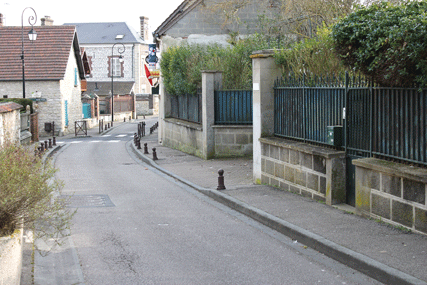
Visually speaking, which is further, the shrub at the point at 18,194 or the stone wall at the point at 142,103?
the stone wall at the point at 142,103

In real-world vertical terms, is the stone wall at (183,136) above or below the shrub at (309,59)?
below

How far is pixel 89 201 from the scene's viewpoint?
37.0ft

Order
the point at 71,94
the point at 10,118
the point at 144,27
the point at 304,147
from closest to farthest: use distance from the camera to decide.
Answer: the point at 304,147 → the point at 10,118 → the point at 71,94 → the point at 144,27

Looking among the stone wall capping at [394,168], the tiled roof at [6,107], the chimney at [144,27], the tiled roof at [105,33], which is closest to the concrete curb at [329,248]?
the stone wall capping at [394,168]

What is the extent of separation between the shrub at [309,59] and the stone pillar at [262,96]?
231 mm

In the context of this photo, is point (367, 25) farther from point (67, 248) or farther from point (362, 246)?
point (67, 248)

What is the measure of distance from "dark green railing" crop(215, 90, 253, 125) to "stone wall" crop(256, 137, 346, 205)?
18.6 ft

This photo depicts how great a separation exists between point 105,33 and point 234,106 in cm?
5468

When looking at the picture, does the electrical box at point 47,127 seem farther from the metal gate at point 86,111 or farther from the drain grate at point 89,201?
the drain grate at point 89,201

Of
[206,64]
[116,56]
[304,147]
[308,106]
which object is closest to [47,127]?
[206,64]

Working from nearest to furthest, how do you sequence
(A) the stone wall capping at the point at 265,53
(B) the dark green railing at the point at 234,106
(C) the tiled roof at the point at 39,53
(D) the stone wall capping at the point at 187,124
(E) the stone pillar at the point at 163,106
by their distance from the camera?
(A) the stone wall capping at the point at 265,53 < (B) the dark green railing at the point at 234,106 < (D) the stone wall capping at the point at 187,124 < (E) the stone pillar at the point at 163,106 < (C) the tiled roof at the point at 39,53

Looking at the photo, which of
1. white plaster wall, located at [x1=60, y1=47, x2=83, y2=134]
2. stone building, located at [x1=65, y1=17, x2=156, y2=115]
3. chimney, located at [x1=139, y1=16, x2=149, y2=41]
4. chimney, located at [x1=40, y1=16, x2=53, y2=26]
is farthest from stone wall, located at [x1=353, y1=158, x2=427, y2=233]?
chimney, located at [x1=139, y1=16, x2=149, y2=41]

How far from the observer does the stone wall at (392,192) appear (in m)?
7.11

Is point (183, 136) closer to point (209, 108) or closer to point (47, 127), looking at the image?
point (209, 108)
